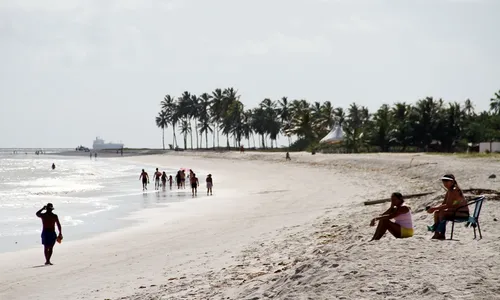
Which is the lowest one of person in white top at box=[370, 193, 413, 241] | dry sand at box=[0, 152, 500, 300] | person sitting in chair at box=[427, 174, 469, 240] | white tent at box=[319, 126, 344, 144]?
dry sand at box=[0, 152, 500, 300]

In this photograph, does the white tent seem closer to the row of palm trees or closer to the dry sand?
the row of palm trees

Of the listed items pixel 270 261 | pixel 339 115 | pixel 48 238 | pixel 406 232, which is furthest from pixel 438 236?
pixel 339 115

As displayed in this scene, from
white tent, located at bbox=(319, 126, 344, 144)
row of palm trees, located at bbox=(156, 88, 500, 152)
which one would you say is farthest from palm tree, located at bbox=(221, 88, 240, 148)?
white tent, located at bbox=(319, 126, 344, 144)

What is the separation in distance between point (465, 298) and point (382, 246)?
2566 millimetres

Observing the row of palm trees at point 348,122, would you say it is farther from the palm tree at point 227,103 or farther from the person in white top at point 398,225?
the person in white top at point 398,225

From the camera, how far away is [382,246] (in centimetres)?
876

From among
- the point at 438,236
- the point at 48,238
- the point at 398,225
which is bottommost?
the point at 48,238

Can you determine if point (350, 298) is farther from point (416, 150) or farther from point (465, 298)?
point (416, 150)

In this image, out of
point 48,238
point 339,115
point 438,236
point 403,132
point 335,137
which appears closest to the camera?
point 438,236

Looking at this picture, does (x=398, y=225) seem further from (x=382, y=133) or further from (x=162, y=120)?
(x=162, y=120)

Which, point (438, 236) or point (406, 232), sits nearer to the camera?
point (438, 236)

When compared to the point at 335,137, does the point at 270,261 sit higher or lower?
lower

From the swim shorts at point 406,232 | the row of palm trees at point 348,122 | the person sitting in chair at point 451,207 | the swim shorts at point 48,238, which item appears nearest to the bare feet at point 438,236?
the person sitting in chair at point 451,207

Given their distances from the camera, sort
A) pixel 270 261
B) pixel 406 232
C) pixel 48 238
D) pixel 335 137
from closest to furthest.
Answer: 1. pixel 406 232
2. pixel 270 261
3. pixel 48 238
4. pixel 335 137
